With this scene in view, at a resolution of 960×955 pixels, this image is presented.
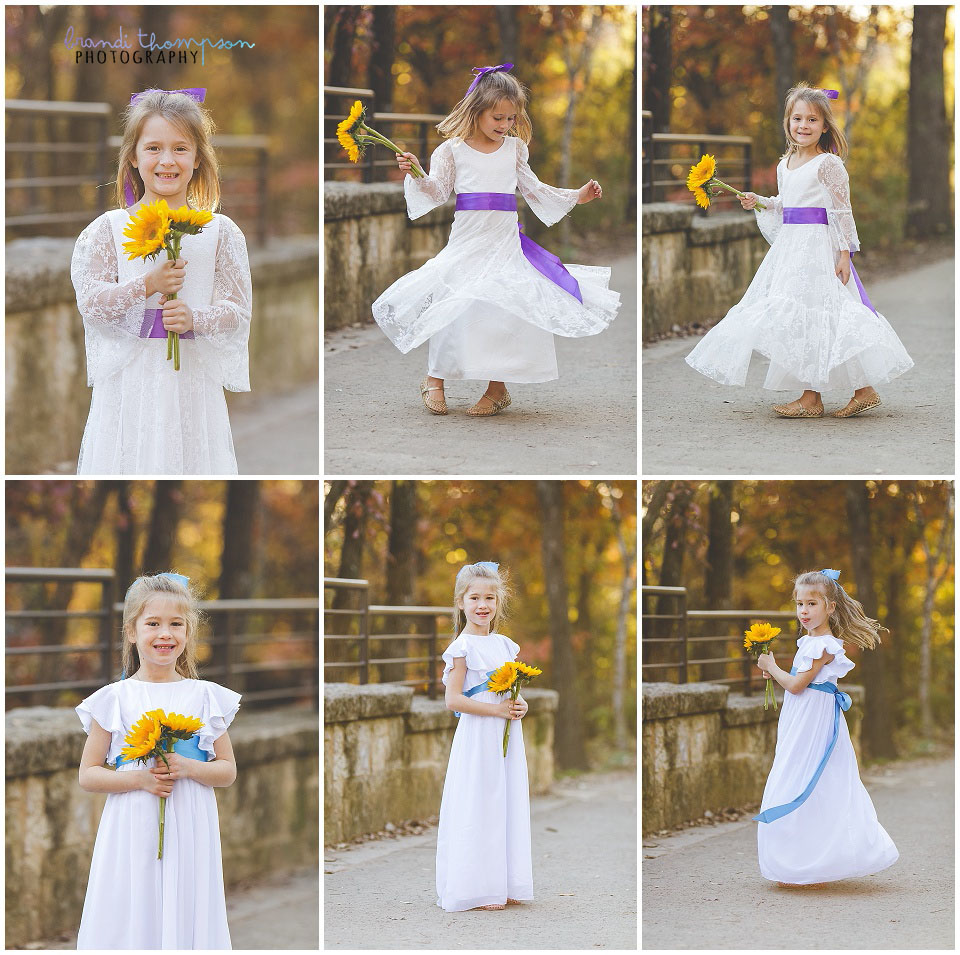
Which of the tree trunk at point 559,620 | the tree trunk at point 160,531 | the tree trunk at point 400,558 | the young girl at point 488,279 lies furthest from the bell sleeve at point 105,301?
the tree trunk at point 559,620

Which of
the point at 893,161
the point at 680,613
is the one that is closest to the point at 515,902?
the point at 680,613

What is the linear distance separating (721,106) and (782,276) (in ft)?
14.8

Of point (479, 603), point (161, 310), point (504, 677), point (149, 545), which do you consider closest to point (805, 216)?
point (479, 603)

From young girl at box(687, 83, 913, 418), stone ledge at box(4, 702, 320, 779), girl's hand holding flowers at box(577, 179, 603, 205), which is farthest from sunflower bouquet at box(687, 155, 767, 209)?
stone ledge at box(4, 702, 320, 779)

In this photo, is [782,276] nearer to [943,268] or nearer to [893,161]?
A: [943,268]

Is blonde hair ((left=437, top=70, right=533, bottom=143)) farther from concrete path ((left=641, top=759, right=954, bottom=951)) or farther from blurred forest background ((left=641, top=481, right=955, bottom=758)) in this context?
concrete path ((left=641, top=759, right=954, bottom=951))

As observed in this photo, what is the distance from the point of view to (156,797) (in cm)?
463

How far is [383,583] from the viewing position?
27.6 feet

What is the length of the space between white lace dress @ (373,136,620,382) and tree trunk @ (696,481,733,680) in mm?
2102

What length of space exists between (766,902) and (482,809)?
134 cm

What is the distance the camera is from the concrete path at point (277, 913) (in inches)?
285

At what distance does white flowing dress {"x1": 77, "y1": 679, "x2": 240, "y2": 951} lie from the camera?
458cm

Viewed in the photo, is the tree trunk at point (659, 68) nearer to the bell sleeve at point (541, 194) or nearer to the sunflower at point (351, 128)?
the bell sleeve at point (541, 194)

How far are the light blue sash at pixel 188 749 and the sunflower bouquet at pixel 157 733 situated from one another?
17cm
